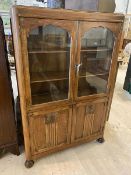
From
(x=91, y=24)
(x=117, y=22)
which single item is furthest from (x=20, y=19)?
(x=117, y=22)

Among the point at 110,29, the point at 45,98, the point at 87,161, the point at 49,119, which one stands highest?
the point at 110,29

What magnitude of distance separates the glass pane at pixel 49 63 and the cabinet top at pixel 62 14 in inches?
4.6

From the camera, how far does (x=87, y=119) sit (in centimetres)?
184

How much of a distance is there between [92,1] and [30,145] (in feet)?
5.11

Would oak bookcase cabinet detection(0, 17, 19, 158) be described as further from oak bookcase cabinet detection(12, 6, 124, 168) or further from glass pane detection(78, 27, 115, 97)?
glass pane detection(78, 27, 115, 97)

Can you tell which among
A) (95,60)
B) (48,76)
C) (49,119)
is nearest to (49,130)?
(49,119)

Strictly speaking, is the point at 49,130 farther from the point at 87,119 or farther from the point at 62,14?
the point at 62,14

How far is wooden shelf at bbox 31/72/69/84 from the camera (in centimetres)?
149

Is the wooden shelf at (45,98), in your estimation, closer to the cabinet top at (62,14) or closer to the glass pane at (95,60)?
the glass pane at (95,60)

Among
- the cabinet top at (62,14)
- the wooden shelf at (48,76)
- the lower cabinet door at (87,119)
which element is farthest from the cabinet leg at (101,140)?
the cabinet top at (62,14)

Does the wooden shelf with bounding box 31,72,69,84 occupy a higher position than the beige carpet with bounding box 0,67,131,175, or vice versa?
the wooden shelf with bounding box 31,72,69,84

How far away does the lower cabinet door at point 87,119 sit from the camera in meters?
1.76

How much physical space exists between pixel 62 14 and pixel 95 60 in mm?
686

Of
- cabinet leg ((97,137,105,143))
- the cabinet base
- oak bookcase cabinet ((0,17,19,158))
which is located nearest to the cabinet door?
oak bookcase cabinet ((0,17,19,158))
